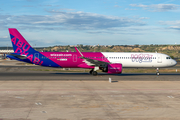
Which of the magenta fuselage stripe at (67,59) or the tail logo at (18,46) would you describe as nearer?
the magenta fuselage stripe at (67,59)

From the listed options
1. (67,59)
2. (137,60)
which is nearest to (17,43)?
(67,59)

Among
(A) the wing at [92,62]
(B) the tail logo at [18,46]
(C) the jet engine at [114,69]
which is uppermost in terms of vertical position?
(B) the tail logo at [18,46]

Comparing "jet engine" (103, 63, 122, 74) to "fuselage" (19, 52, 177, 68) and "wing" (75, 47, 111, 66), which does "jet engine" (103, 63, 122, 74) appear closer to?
"wing" (75, 47, 111, 66)

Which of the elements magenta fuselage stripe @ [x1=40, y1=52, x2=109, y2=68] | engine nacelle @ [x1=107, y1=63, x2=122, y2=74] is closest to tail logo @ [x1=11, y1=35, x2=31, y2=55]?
magenta fuselage stripe @ [x1=40, y1=52, x2=109, y2=68]

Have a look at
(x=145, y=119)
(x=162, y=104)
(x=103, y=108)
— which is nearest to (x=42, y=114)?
(x=103, y=108)

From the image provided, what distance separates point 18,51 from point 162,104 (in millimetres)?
28196

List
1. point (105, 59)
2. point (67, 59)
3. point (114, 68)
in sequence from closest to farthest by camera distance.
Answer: point (114, 68) → point (67, 59) → point (105, 59)

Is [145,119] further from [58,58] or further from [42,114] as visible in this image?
[58,58]

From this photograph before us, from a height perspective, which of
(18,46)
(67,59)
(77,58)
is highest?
(18,46)

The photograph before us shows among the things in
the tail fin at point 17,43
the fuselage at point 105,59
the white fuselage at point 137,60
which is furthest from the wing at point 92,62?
the tail fin at point 17,43

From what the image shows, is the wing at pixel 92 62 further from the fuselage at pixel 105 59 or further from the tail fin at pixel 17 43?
the tail fin at pixel 17 43

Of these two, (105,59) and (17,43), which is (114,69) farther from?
(17,43)

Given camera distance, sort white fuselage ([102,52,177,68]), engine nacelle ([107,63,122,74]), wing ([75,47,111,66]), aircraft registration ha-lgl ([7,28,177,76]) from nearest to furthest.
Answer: engine nacelle ([107,63,122,74]) < wing ([75,47,111,66]) < aircraft registration ha-lgl ([7,28,177,76]) < white fuselage ([102,52,177,68])

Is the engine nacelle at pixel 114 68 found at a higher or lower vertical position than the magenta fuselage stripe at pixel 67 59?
lower
